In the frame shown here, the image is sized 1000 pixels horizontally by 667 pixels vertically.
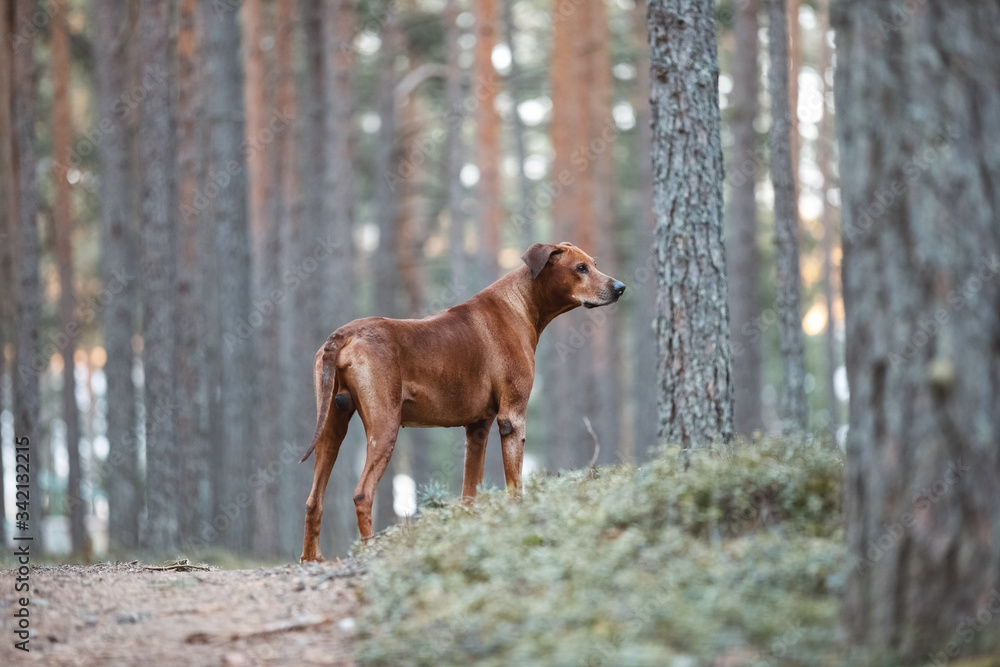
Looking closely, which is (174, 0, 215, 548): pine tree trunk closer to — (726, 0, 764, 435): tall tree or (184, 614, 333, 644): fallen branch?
(726, 0, 764, 435): tall tree

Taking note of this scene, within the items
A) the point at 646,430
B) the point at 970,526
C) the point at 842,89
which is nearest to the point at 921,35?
the point at 842,89

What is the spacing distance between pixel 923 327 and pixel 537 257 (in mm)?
4192

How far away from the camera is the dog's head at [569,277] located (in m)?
8.13

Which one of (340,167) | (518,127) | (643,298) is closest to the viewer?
(340,167)

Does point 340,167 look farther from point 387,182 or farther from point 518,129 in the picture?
point 518,129

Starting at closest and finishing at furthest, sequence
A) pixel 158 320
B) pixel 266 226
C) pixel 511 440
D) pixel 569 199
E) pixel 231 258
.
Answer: pixel 511 440
pixel 158 320
pixel 231 258
pixel 569 199
pixel 266 226

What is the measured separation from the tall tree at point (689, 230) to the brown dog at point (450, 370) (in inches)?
28.2

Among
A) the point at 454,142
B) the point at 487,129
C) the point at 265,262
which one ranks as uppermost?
the point at 454,142

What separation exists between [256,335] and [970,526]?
51.4 ft

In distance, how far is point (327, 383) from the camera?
7.18 meters

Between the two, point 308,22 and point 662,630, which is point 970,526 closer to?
point 662,630

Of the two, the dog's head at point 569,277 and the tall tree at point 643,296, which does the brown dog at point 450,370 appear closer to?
the dog's head at point 569,277

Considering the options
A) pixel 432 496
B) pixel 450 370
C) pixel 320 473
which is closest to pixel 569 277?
pixel 450 370

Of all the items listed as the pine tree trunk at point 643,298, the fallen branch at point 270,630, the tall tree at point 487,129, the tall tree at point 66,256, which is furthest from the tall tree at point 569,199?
the fallen branch at point 270,630
